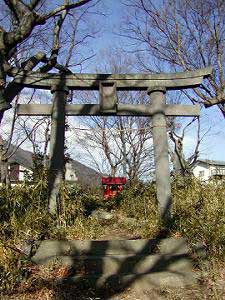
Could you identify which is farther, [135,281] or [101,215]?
[101,215]

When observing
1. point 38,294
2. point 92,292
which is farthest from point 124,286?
point 38,294

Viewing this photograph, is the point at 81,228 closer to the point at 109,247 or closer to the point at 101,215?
the point at 109,247

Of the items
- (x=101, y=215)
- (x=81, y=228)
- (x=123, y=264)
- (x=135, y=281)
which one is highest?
(x=101, y=215)

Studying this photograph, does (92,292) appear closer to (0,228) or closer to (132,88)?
(0,228)

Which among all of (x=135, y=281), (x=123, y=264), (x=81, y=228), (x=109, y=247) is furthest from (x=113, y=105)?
(x=135, y=281)

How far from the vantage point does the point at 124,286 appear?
497cm

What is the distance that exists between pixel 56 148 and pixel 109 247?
98.5 inches

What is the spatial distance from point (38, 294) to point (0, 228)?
1.78m

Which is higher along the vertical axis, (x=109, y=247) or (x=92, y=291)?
(x=109, y=247)

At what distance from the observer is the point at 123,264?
17.8 ft

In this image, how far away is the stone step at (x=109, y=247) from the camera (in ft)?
18.7

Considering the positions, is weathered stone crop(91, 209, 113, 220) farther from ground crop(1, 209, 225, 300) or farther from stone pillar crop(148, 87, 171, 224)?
ground crop(1, 209, 225, 300)

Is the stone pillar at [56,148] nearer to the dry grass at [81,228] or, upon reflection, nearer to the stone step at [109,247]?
the dry grass at [81,228]

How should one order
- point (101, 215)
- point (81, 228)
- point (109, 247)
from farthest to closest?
point (101, 215)
point (81, 228)
point (109, 247)
